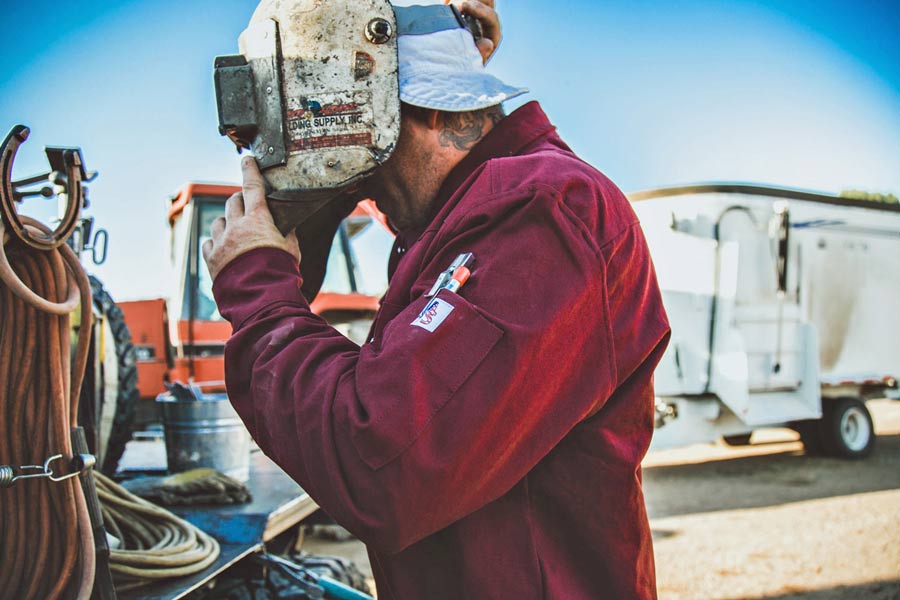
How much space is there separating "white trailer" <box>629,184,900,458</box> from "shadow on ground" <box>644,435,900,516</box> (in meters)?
0.53

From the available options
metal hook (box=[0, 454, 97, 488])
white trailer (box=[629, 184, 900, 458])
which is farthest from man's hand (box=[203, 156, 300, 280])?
white trailer (box=[629, 184, 900, 458])

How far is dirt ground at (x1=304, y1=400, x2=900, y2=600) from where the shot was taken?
5215mm

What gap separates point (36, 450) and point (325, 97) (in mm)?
1044

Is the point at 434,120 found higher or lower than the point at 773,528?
higher

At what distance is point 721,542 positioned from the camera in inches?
244

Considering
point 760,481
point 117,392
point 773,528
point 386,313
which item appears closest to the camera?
point 386,313

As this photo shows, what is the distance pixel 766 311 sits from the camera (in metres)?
8.94

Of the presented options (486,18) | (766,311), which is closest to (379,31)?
(486,18)

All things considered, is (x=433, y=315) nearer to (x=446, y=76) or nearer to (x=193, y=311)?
(x=446, y=76)

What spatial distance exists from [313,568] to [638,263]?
2.34 meters

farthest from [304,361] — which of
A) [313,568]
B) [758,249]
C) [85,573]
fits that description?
[758,249]

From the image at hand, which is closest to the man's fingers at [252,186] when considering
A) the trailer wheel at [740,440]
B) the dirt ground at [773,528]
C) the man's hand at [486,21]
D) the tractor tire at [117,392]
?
the man's hand at [486,21]

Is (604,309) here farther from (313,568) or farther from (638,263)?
(313,568)

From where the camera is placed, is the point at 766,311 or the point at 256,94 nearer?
the point at 256,94
